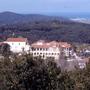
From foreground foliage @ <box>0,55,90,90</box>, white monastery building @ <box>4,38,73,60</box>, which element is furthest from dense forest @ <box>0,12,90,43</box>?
foreground foliage @ <box>0,55,90,90</box>

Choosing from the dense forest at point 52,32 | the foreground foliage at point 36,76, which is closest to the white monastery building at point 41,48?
the dense forest at point 52,32

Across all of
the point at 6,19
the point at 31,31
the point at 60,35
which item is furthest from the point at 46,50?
the point at 6,19

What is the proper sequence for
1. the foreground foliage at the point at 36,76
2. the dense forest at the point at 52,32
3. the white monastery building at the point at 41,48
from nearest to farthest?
the foreground foliage at the point at 36,76 → the white monastery building at the point at 41,48 → the dense forest at the point at 52,32

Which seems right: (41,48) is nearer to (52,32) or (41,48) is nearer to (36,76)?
(36,76)

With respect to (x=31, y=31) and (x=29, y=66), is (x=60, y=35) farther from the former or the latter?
(x=29, y=66)

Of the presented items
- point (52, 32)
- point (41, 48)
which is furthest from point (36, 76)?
point (52, 32)

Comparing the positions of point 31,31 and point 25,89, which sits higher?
point 25,89

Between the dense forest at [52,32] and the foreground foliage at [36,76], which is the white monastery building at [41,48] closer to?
the dense forest at [52,32]

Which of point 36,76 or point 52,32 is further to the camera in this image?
point 52,32

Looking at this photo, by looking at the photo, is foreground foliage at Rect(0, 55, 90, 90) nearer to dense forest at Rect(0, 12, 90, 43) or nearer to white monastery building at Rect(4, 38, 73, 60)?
white monastery building at Rect(4, 38, 73, 60)

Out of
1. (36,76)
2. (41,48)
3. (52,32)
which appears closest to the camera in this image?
(36,76)

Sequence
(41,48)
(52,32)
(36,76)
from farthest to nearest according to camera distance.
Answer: (52,32) < (41,48) < (36,76)
